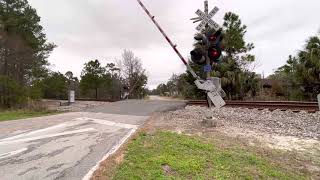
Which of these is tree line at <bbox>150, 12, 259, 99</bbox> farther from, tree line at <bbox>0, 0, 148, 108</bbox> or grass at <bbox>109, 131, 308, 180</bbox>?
grass at <bbox>109, 131, 308, 180</bbox>

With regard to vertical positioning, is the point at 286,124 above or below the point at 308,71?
below

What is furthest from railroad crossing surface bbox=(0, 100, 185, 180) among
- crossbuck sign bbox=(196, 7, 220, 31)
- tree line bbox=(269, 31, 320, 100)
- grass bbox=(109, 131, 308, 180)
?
tree line bbox=(269, 31, 320, 100)

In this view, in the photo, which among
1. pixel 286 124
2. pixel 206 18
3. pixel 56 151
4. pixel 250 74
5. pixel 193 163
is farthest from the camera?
pixel 250 74

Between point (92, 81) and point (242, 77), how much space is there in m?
33.8

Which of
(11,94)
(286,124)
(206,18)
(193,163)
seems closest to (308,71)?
(286,124)

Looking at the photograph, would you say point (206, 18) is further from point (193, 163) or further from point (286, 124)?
point (193, 163)

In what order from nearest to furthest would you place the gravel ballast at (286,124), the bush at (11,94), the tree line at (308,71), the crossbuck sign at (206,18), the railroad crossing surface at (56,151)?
the railroad crossing surface at (56,151) → the gravel ballast at (286,124) → the crossbuck sign at (206,18) → the tree line at (308,71) → the bush at (11,94)

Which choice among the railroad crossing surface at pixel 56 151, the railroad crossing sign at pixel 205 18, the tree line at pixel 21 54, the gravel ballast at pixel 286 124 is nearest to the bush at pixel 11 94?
the tree line at pixel 21 54

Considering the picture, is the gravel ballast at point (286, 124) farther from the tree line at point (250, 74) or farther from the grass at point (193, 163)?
the tree line at point (250, 74)

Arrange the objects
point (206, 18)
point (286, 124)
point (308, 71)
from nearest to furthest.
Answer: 1. point (206, 18)
2. point (286, 124)
3. point (308, 71)

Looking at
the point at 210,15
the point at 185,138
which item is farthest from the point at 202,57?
the point at 185,138

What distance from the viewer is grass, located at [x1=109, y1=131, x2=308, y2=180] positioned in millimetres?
5922

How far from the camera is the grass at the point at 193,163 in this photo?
592cm

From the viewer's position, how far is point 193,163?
648cm
